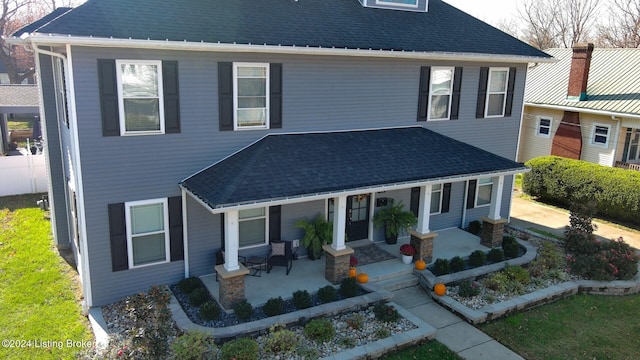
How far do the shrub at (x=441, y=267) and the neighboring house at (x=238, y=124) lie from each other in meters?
0.77

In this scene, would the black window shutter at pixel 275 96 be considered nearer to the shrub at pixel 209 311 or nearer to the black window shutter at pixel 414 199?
the shrub at pixel 209 311

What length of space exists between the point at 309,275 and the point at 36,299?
→ 251 inches

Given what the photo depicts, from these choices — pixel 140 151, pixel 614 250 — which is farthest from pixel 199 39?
pixel 614 250

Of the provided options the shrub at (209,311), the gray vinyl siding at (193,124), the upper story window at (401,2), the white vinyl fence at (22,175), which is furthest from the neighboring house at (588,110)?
the white vinyl fence at (22,175)

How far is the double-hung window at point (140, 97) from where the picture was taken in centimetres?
991

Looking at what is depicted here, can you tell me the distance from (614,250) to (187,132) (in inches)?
470

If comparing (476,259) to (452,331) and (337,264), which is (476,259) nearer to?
(452,331)

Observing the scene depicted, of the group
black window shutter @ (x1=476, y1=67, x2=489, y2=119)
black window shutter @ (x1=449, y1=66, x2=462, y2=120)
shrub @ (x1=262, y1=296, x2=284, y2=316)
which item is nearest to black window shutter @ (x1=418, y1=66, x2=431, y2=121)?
black window shutter @ (x1=449, y1=66, x2=462, y2=120)

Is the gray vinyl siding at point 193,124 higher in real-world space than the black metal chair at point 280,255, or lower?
higher

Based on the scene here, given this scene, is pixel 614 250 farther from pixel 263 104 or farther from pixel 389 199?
pixel 263 104

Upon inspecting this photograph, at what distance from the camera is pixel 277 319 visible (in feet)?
32.2

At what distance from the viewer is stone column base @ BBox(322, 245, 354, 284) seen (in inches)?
451

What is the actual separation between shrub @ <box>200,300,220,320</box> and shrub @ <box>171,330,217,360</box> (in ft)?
4.12

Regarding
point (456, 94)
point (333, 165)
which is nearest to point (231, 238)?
point (333, 165)
